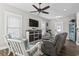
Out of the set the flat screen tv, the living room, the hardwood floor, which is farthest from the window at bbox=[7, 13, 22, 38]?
the hardwood floor

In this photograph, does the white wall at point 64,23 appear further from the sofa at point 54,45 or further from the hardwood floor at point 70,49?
the hardwood floor at point 70,49

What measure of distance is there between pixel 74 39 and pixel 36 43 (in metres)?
0.80

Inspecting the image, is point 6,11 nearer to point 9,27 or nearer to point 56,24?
point 9,27

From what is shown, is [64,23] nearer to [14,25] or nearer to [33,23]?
[33,23]

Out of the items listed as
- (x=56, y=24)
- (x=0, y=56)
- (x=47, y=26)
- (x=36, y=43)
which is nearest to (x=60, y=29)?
(x=56, y=24)

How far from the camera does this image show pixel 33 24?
6.60ft

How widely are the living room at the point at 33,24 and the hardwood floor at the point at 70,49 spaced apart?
0.02m

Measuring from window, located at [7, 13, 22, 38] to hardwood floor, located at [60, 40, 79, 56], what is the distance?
3.20ft

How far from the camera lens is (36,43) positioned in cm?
193

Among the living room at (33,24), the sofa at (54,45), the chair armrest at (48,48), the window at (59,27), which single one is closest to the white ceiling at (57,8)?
the living room at (33,24)

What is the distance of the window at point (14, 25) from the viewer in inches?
72.4

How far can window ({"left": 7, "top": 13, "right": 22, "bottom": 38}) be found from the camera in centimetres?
184

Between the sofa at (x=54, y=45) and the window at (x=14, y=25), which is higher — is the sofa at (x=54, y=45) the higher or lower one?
the lower one

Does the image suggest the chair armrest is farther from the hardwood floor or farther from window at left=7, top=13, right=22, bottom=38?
window at left=7, top=13, right=22, bottom=38
